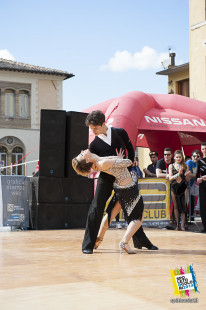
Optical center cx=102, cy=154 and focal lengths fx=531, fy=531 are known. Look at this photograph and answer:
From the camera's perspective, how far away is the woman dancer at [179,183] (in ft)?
33.4

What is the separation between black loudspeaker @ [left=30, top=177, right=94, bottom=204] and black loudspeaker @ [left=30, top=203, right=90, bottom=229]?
0.33 ft

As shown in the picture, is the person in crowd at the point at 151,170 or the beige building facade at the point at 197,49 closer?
the person in crowd at the point at 151,170

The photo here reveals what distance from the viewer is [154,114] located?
14695mm

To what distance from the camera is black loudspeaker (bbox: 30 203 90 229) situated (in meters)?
10.3

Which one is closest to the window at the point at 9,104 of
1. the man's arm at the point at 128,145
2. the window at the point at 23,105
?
the window at the point at 23,105

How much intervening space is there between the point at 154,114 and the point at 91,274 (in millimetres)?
10162

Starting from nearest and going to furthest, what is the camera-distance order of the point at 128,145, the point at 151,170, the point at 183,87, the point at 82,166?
the point at 82,166
the point at 128,145
the point at 151,170
the point at 183,87

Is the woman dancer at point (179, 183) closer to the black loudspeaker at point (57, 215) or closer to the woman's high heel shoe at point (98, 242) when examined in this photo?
the black loudspeaker at point (57, 215)

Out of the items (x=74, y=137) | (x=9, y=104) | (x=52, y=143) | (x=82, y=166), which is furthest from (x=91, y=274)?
(x=9, y=104)

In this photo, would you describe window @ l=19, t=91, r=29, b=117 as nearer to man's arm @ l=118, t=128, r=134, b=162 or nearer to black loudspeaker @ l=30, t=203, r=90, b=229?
black loudspeaker @ l=30, t=203, r=90, b=229

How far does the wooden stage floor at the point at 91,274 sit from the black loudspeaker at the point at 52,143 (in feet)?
8.40

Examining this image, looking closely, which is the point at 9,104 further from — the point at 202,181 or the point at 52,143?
the point at 202,181

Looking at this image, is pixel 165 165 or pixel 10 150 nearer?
pixel 165 165

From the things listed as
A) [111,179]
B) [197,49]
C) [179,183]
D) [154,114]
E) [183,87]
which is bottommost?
[179,183]
